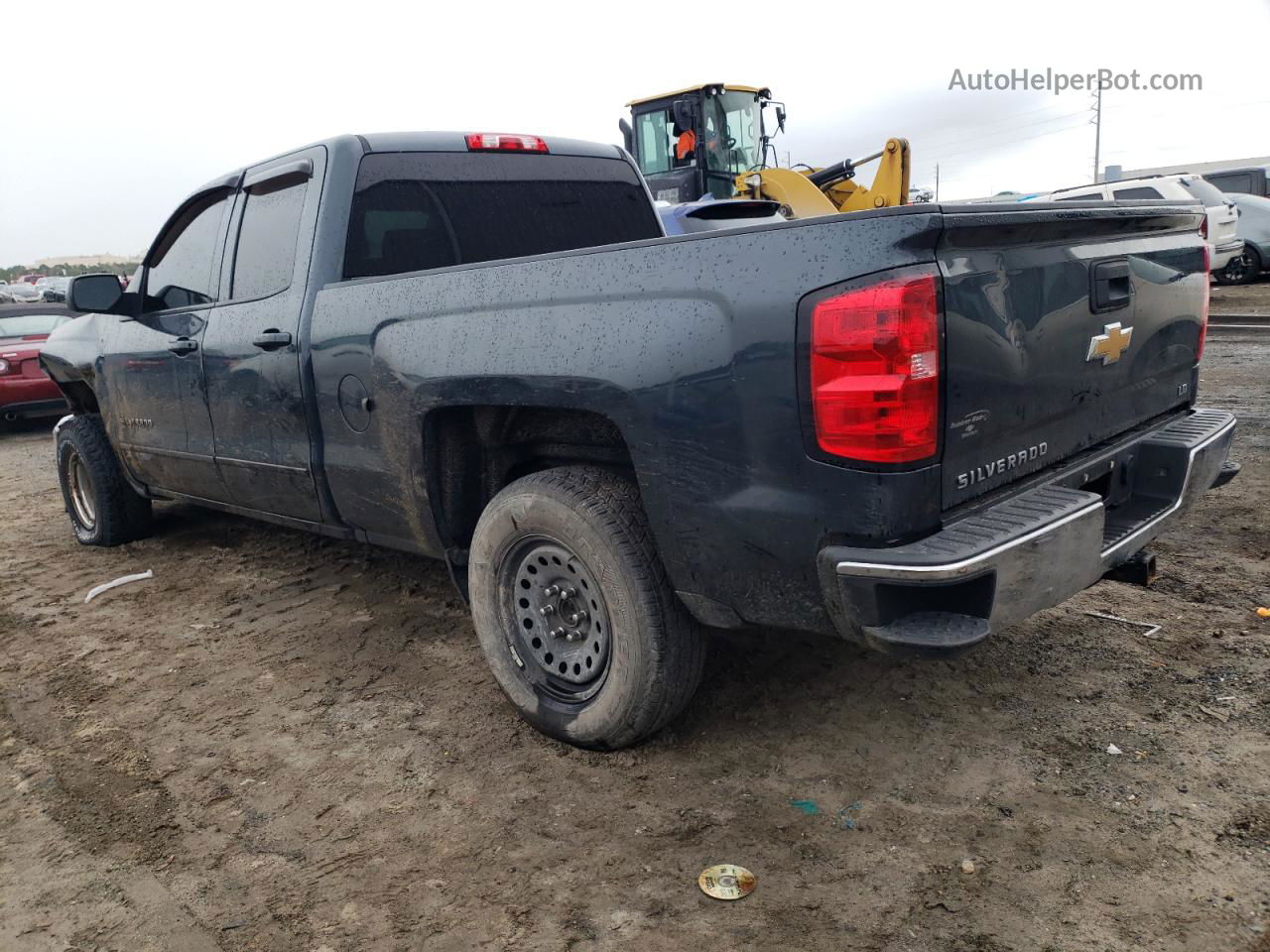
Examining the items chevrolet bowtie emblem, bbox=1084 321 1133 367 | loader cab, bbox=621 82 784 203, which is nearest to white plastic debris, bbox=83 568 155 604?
chevrolet bowtie emblem, bbox=1084 321 1133 367

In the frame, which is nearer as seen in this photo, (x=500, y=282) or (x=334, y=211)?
(x=500, y=282)

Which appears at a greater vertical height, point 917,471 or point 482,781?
point 917,471

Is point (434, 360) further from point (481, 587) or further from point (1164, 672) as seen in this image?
point (1164, 672)

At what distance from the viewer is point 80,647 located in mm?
4160

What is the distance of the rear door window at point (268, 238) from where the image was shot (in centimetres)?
387

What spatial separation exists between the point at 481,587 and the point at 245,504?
1723mm

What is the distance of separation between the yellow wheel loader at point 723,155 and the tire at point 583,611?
9128mm

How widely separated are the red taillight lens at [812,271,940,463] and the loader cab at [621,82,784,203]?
11.2 m

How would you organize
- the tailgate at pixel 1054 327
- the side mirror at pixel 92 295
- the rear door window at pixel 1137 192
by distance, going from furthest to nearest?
the rear door window at pixel 1137 192
the side mirror at pixel 92 295
the tailgate at pixel 1054 327

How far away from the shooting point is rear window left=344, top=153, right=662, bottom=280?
3.78 metres

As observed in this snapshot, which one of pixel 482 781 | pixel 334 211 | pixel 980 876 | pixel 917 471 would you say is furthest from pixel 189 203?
pixel 980 876

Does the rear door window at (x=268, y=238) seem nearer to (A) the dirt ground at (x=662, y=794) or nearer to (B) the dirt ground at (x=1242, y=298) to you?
(A) the dirt ground at (x=662, y=794)

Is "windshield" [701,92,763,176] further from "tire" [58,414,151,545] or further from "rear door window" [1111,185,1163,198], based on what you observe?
"tire" [58,414,151,545]

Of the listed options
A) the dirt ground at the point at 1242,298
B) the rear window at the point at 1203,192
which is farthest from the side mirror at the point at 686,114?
the rear window at the point at 1203,192
